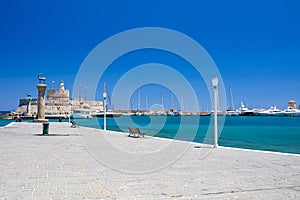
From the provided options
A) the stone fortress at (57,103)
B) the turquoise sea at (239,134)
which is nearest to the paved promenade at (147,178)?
the turquoise sea at (239,134)

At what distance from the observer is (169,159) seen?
880cm

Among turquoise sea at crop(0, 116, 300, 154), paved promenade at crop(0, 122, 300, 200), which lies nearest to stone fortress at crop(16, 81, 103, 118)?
turquoise sea at crop(0, 116, 300, 154)

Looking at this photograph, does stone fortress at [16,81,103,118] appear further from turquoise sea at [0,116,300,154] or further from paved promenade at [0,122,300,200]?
paved promenade at [0,122,300,200]

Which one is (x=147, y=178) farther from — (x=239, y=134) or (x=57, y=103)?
(x=57, y=103)

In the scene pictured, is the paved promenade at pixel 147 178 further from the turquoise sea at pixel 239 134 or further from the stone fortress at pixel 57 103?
the stone fortress at pixel 57 103

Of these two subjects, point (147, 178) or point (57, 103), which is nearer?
point (147, 178)

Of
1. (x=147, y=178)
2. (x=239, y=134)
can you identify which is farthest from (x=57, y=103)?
(x=147, y=178)

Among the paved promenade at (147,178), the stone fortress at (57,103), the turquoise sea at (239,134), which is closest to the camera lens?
the paved promenade at (147,178)

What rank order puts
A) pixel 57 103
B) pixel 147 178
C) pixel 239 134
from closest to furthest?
pixel 147 178 < pixel 239 134 < pixel 57 103

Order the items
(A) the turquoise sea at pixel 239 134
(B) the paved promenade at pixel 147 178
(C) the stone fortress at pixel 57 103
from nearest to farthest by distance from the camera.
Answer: (B) the paved promenade at pixel 147 178, (A) the turquoise sea at pixel 239 134, (C) the stone fortress at pixel 57 103

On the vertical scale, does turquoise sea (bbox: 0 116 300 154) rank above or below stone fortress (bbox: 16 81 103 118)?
below

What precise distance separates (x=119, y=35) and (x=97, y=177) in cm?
1147

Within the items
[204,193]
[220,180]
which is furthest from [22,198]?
[220,180]

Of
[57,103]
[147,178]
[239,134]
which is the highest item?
[57,103]
